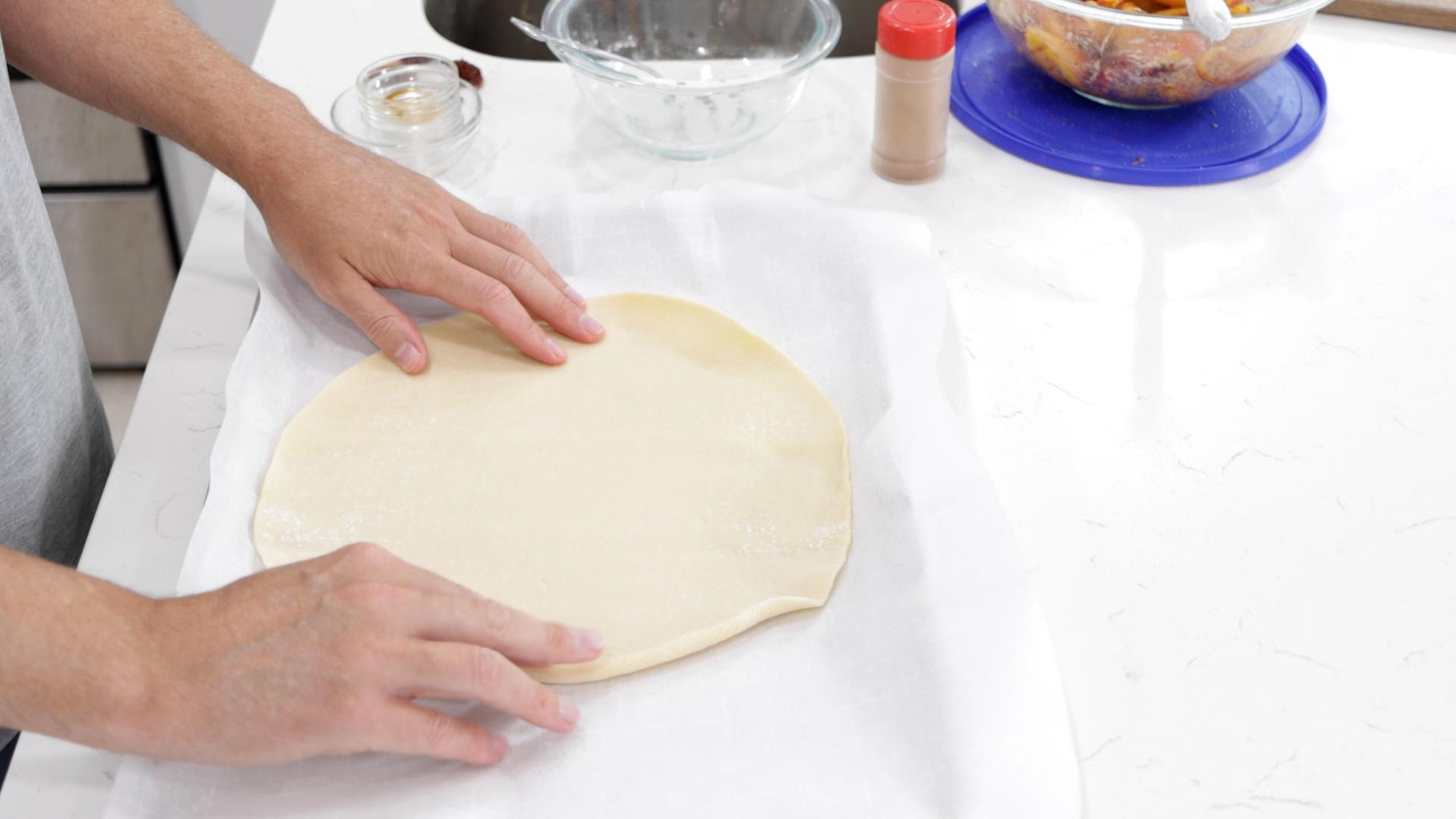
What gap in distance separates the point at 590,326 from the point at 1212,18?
0.65 meters

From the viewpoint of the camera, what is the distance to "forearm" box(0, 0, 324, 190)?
3.59ft

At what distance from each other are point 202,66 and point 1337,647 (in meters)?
1.06

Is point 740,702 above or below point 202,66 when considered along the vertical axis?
below

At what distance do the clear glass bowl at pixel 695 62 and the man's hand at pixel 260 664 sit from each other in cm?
68

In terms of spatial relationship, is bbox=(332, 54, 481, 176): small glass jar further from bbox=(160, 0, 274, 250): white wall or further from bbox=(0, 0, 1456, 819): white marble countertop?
bbox=(160, 0, 274, 250): white wall

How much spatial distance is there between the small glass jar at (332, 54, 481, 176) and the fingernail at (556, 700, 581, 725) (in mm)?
699

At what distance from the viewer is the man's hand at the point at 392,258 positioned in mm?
1076

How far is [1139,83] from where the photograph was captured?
1277 millimetres

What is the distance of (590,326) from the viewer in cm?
110

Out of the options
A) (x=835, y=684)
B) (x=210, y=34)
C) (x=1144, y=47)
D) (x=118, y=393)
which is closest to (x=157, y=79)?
(x=835, y=684)

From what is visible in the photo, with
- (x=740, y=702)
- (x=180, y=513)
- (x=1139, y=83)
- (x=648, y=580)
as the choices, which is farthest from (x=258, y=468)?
(x=1139, y=83)

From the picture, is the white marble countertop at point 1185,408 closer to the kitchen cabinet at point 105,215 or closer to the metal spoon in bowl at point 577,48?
the metal spoon in bowl at point 577,48

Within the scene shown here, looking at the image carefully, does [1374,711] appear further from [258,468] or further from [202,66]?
[202,66]

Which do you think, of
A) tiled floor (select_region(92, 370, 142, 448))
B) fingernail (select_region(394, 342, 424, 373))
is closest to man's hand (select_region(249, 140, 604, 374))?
fingernail (select_region(394, 342, 424, 373))
